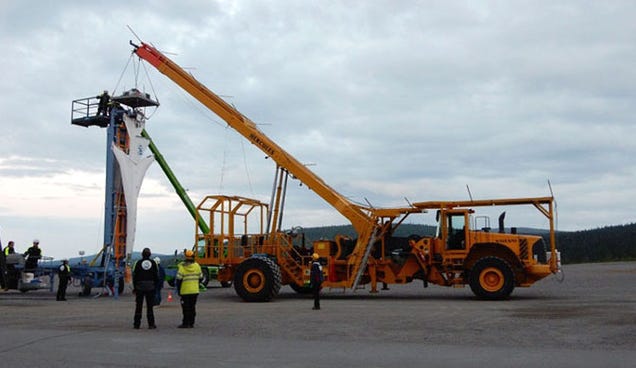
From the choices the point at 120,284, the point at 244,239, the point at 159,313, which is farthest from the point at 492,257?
the point at 120,284

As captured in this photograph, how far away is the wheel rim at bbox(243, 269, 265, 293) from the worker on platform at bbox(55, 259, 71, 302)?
6.39 metres

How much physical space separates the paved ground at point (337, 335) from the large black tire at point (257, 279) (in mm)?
1212

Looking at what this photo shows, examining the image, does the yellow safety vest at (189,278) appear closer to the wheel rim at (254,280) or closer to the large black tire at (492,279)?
the wheel rim at (254,280)

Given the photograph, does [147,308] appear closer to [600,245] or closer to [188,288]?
[188,288]

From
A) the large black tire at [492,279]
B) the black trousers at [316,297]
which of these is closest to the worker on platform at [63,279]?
the black trousers at [316,297]

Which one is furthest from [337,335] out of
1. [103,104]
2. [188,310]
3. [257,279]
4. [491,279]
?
[103,104]

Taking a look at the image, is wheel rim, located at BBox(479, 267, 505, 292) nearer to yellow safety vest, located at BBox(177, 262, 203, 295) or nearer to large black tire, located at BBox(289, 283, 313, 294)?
large black tire, located at BBox(289, 283, 313, 294)

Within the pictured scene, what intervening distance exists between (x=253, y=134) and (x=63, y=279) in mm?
7995

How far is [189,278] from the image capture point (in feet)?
41.7

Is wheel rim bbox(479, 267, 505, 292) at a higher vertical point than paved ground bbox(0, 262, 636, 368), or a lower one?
higher

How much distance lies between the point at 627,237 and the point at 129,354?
60.3 metres

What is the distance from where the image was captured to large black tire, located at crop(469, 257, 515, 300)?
704 inches

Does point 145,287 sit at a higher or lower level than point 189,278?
lower

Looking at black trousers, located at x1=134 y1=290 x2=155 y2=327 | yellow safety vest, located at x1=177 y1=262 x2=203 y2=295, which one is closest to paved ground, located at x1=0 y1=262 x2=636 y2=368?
black trousers, located at x1=134 y1=290 x2=155 y2=327
